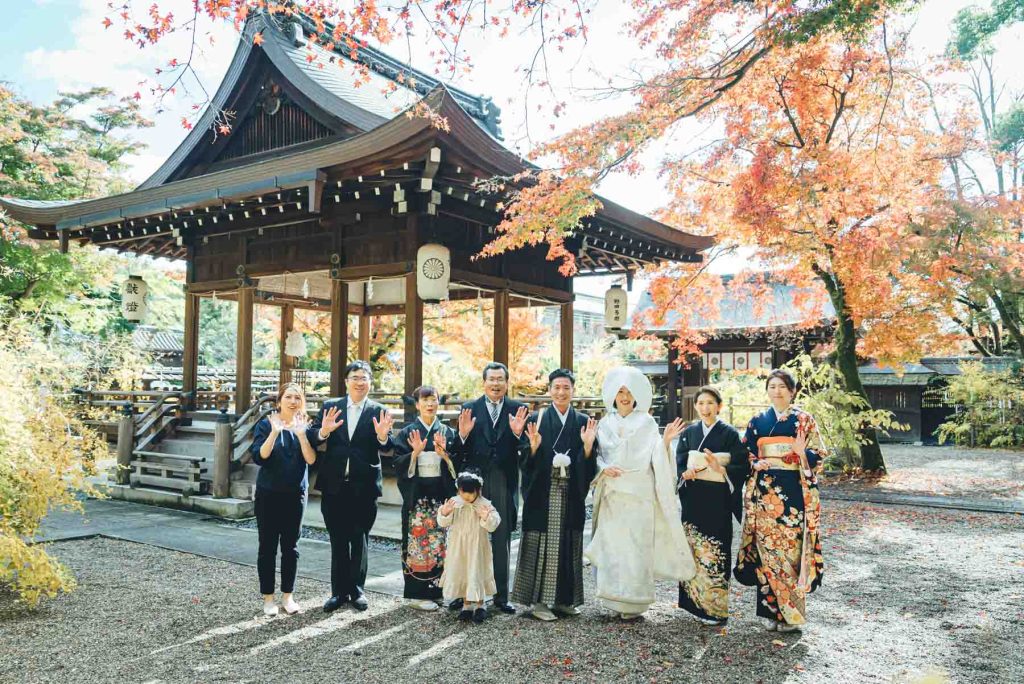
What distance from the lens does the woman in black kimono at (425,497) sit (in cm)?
475

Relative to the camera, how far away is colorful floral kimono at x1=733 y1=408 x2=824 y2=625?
4340 mm

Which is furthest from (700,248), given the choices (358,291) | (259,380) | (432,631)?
(259,380)

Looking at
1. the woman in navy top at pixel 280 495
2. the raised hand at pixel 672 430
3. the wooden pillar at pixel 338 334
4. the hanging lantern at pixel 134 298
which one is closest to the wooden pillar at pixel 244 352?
the wooden pillar at pixel 338 334

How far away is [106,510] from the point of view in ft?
28.1

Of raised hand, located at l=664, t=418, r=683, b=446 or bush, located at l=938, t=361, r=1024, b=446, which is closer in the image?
raised hand, located at l=664, t=418, r=683, b=446

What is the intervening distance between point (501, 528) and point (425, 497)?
22.2 inches

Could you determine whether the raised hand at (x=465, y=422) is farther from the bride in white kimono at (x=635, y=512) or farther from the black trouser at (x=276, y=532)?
the black trouser at (x=276, y=532)

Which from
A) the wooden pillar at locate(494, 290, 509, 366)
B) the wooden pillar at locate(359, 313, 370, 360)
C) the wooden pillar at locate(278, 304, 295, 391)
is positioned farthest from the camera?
the wooden pillar at locate(359, 313, 370, 360)

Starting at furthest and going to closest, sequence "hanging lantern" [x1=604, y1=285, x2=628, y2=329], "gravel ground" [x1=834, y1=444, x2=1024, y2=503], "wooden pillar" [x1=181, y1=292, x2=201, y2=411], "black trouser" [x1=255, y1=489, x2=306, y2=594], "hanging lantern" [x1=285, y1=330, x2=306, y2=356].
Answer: "hanging lantern" [x1=285, y1=330, x2=306, y2=356], "hanging lantern" [x1=604, y1=285, x2=628, y2=329], "gravel ground" [x1=834, y1=444, x2=1024, y2=503], "wooden pillar" [x1=181, y1=292, x2=201, y2=411], "black trouser" [x1=255, y1=489, x2=306, y2=594]

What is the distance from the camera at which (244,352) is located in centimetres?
991

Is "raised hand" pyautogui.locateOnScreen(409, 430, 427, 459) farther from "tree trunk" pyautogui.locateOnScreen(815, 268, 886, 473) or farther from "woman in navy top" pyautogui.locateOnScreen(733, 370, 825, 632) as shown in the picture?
"tree trunk" pyautogui.locateOnScreen(815, 268, 886, 473)

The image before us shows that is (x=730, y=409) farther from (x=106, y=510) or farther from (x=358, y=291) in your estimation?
(x=106, y=510)

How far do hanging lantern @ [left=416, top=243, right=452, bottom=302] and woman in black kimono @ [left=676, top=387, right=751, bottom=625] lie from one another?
420 centimetres

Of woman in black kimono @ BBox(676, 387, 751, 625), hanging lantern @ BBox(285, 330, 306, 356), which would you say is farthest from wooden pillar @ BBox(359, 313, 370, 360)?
woman in black kimono @ BBox(676, 387, 751, 625)
